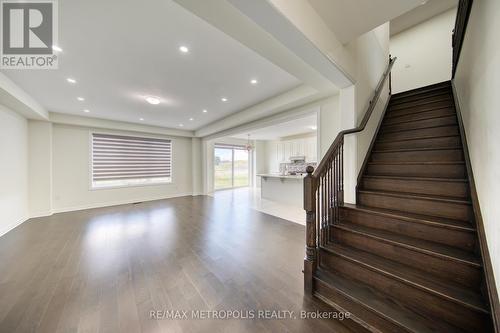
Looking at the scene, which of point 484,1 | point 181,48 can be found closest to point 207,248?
point 181,48

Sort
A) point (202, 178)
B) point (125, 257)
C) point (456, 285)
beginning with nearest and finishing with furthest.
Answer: point (456, 285), point (125, 257), point (202, 178)

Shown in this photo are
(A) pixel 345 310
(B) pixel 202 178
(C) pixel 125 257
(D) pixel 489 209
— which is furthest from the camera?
(B) pixel 202 178

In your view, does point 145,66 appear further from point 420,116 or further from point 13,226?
point 13,226

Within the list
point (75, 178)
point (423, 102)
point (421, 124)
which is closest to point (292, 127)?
point (423, 102)

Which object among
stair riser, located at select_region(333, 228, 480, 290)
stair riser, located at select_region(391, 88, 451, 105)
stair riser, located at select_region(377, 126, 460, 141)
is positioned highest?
stair riser, located at select_region(391, 88, 451, 105)

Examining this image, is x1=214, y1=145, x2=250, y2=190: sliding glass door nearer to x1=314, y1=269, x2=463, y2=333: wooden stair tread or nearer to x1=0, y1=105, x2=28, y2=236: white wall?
x1=0, y1=105, x2=28, y2=236: white wall

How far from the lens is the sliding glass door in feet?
30.5

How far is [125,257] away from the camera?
250 centimetres

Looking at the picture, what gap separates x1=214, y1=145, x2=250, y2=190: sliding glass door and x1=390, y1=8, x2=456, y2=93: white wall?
23.5 ft

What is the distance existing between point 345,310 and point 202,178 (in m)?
7.11

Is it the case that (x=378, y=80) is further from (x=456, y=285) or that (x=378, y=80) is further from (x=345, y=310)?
(x=345, y=310)

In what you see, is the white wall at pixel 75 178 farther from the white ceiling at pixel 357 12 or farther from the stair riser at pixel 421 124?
the stair riser at pixel 421 124

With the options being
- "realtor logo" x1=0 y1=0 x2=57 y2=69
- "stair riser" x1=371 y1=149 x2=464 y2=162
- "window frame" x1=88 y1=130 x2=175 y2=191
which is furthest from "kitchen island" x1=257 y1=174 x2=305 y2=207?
"realtor logo" x1=0 y1=0 x2=57 y2=69

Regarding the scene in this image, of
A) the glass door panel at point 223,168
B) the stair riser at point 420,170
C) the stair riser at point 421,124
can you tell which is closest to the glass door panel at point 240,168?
the glass door panel at point 223,168
